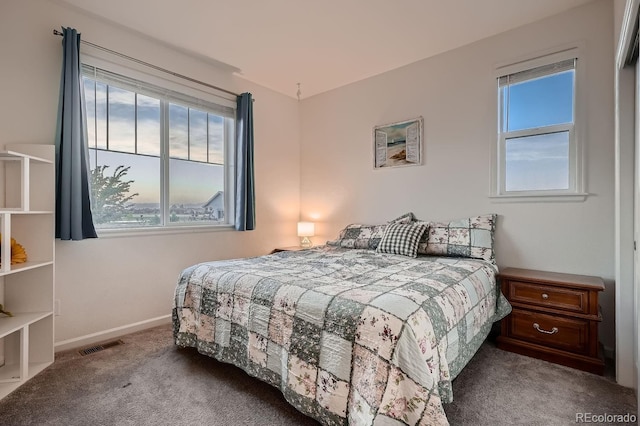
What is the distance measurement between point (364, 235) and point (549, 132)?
75.4 inches

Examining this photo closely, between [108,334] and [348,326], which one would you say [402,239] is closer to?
[348,326]

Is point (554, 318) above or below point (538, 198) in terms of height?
below

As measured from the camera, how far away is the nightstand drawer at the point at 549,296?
2.14 meters

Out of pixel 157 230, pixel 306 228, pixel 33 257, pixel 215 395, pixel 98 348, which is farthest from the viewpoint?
pixel 306 228

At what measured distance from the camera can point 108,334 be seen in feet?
8.75

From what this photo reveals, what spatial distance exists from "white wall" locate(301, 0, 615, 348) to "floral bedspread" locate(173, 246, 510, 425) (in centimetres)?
72

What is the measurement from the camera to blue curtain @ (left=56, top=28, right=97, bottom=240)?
7.64 ft

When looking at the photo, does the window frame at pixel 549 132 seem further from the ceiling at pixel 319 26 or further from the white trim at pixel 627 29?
the white trim at pixel 627 29

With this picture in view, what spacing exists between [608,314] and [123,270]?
158 inches

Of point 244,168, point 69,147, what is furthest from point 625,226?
point 69,147

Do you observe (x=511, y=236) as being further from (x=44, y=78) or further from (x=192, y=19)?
(x=44, y=78)

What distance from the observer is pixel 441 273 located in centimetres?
206

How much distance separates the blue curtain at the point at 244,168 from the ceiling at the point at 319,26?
483 millimetres
